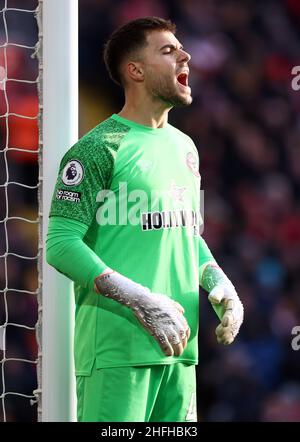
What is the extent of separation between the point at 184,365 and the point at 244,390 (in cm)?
199

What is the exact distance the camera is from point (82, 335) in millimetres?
2129

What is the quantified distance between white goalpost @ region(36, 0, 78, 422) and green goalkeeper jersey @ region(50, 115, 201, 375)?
19 cm

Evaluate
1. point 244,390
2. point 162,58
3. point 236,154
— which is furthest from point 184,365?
point 236,154

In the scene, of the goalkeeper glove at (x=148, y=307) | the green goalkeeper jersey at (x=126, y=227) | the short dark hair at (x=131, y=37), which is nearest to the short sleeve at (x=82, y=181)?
the green goalkeeper jersey at (x=126, y=227)

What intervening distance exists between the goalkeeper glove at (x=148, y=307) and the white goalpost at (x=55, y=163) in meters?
0.36

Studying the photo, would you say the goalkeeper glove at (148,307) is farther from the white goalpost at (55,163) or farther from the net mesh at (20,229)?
the net mesh at (20,229)

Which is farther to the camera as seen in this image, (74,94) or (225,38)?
(225,38)

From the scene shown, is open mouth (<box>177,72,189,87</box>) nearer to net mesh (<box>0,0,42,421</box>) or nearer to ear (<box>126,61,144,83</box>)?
ear (<box>126,61,144,83</box>)

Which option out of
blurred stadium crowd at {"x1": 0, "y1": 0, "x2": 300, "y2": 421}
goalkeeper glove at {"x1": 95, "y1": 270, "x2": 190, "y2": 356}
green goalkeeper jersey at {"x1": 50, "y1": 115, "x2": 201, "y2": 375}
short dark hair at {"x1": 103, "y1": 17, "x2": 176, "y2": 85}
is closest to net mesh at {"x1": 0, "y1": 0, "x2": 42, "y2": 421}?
blurred stadium crowd at {"x1": 0, "y1": 0, "x2": 300, "y2": 421}

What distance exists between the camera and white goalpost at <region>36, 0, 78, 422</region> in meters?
2.33

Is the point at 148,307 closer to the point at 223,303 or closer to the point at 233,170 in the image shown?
the point at 223,303

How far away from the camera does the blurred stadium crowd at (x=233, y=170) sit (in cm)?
397

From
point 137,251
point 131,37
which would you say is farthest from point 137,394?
point 131,37
